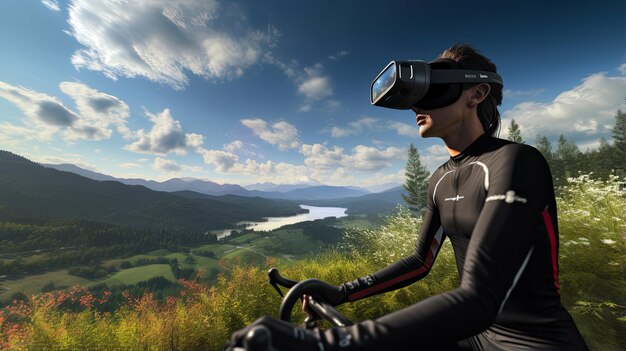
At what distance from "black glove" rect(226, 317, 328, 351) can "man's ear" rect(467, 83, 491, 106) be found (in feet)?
6.44

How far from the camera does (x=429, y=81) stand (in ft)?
6.02

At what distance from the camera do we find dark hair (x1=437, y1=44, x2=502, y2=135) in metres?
1.99

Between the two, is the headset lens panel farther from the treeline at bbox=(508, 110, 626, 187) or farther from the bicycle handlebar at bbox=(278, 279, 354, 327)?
the treeline at bbox=(508, 110, 626, 187)

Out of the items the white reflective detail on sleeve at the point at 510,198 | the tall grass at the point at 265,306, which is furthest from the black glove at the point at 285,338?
the tall grass at the point at 265,306

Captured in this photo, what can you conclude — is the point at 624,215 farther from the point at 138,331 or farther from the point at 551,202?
the point at 138,331

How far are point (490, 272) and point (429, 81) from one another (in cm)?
134

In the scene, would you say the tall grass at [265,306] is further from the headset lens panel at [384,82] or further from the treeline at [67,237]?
the treeline at [67,237]

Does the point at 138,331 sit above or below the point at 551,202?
below

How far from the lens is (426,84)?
182cm

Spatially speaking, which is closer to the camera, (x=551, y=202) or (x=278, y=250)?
(x=551, y=202)

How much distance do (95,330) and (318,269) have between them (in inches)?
251

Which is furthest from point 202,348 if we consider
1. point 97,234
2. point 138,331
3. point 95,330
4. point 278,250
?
point 97,234

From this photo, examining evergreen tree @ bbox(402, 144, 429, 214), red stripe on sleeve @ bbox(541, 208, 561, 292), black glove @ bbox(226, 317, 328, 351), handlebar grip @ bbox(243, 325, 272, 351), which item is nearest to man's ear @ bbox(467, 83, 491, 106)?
red stripe on sleeve @ bbox(541, 208, 561, 292)

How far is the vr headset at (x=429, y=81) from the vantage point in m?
1.84
